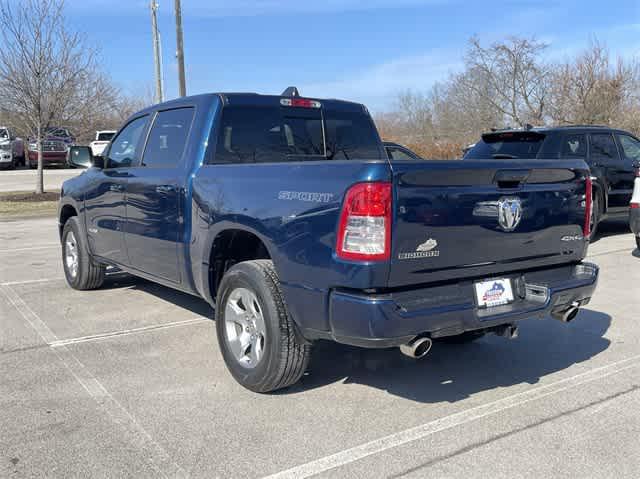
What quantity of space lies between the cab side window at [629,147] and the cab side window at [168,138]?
805 cm

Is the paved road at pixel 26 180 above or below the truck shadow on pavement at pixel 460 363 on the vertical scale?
above

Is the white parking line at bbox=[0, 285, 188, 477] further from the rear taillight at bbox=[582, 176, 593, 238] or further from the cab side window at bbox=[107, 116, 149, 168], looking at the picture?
the rear taillight at bbox=[582, 176, 593, 238]

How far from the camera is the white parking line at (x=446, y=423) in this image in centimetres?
317

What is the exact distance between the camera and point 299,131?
526 cm

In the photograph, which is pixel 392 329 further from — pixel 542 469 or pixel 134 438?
pixel 134 438

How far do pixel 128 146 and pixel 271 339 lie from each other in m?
3.06

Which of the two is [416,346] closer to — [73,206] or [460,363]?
[460,363]

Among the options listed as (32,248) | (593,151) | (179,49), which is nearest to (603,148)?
(593,151)

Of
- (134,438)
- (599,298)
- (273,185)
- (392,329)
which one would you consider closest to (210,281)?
(273,185)

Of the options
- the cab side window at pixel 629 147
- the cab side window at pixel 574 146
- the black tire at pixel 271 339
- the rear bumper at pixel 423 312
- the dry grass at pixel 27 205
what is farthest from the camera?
the dry grass at pixel 27 205

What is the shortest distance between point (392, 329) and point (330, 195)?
0.77 m

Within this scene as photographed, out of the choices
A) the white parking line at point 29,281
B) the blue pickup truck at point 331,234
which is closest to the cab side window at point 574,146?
the blue pickup truck at point 331,234

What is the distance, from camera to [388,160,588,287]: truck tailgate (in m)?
3.36

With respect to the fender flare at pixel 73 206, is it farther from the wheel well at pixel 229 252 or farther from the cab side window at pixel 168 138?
the wheel well at pixel 229 252
